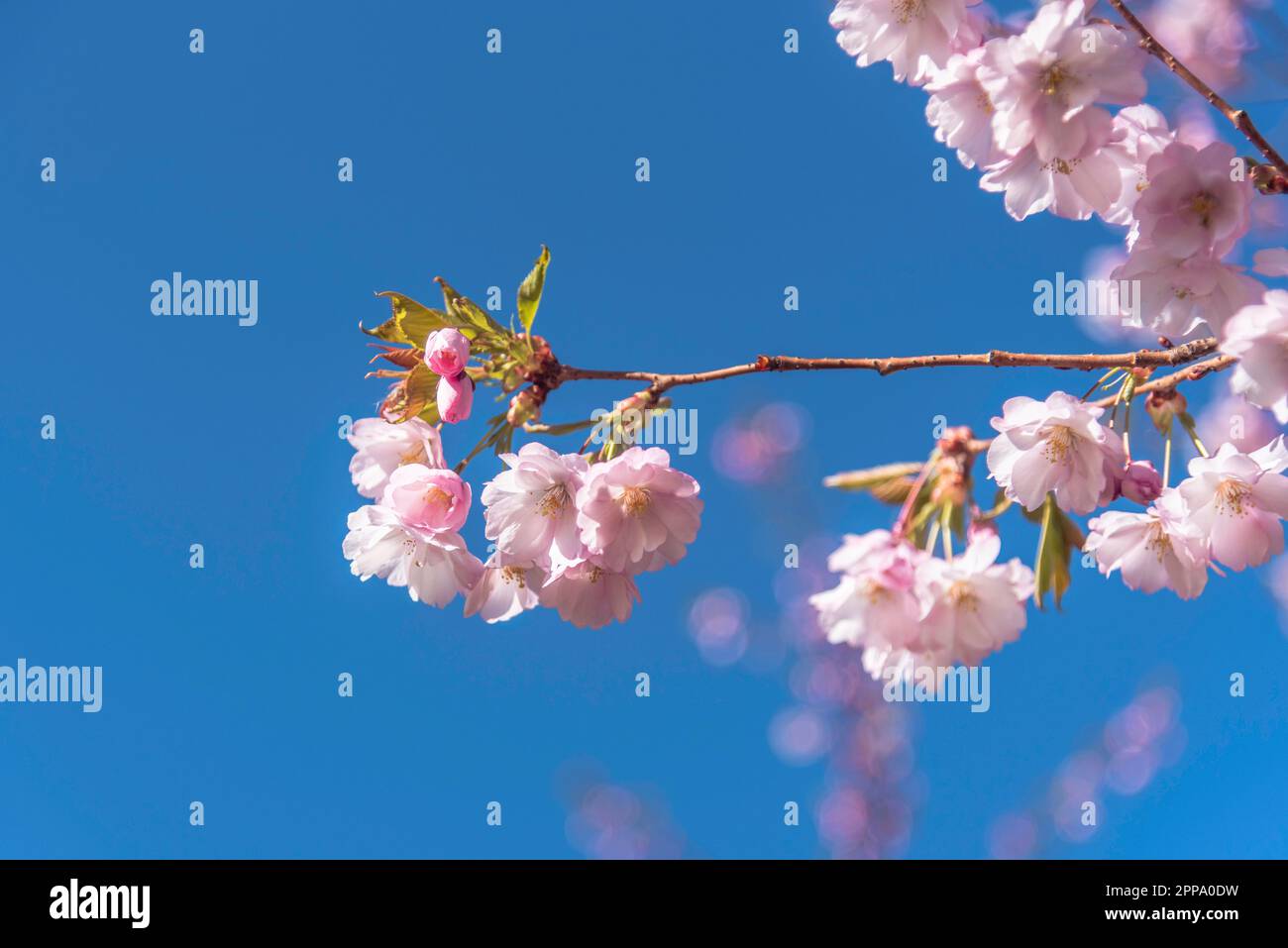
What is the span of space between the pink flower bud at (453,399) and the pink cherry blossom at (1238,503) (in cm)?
104

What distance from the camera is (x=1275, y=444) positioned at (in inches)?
52.9

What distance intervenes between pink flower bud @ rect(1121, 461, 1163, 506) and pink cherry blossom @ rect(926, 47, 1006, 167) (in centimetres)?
50

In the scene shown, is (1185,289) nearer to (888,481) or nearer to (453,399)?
(888,481)

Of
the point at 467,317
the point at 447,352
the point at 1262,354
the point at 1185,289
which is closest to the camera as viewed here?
the point at 1262,354

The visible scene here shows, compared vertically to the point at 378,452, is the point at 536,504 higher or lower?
lower

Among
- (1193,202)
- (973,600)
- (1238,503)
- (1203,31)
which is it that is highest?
(1203,31)

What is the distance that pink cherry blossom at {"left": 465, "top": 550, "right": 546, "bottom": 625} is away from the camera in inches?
60.6

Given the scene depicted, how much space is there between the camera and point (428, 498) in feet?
4.88

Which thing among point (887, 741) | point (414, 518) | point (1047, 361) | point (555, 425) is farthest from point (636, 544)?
point (887, 741)

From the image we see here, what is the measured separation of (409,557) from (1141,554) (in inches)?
45.6

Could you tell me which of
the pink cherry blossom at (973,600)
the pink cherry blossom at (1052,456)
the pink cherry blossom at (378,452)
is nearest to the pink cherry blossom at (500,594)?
the pink cherry blossom at (378,452)

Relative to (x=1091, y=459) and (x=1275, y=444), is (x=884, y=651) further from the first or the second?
(x=1275, y=444)

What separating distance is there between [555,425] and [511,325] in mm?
185

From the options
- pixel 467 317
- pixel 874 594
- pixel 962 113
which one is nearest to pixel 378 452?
pixel 467 317
